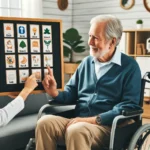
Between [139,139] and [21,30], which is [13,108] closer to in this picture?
[21,30]

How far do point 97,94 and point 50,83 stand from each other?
356 millimetres

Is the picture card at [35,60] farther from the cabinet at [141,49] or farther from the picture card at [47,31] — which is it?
the cabinet at [141,49]

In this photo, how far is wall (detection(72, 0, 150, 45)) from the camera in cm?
551

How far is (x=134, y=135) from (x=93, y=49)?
2.24 feet

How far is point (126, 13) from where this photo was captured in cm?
568

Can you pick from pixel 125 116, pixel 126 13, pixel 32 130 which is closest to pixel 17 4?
pixel 126 13

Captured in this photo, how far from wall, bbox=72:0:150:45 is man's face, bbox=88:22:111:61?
3.36 meters

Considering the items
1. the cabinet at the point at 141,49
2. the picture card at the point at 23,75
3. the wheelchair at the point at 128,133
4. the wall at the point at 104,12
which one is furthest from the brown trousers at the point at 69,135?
the wall at the point at 104,12

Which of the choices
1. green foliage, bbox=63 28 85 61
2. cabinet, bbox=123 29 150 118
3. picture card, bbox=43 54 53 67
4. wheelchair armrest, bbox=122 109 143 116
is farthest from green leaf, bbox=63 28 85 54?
wheelchair armrest, bbox=122 109 143 116

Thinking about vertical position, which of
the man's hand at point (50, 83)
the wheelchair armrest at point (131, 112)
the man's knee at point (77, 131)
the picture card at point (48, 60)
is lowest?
the man's knee at point (77, 131)

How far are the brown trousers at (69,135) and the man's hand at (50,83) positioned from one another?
222mm

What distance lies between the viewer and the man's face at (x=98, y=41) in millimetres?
2227

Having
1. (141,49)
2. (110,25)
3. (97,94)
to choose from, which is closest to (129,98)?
(97,94)

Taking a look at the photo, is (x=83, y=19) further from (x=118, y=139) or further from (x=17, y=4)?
(x=118, y=139)
